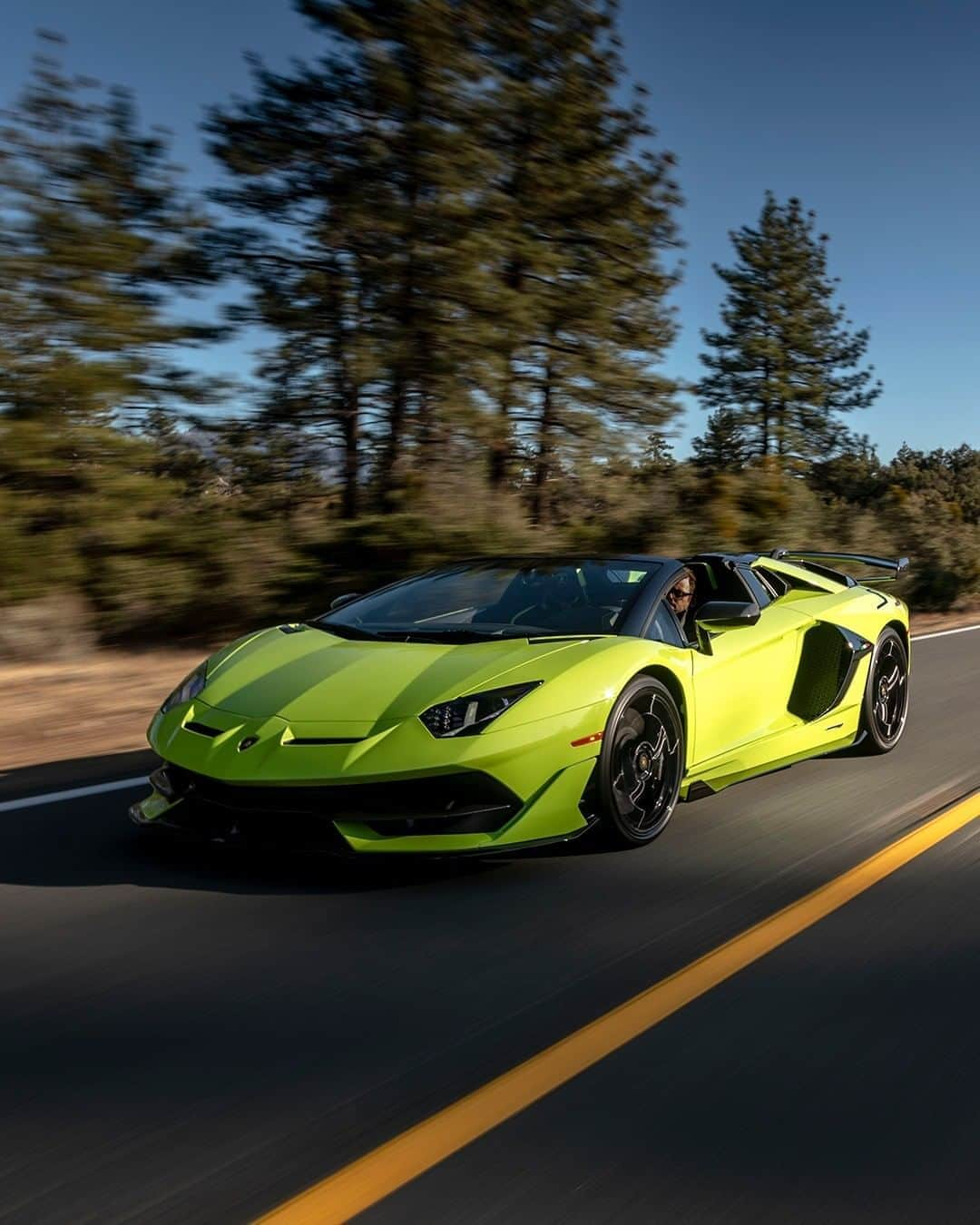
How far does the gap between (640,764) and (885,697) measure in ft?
8.93

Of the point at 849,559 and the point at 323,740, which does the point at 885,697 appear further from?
the point at 323,740

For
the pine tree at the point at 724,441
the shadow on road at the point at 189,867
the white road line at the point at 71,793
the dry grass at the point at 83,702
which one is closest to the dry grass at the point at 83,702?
the dry grass at the point at 83,702

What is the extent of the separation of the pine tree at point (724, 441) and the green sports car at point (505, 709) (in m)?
41.1

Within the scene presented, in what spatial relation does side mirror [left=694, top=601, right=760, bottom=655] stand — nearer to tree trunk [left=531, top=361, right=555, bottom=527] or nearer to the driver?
the driver

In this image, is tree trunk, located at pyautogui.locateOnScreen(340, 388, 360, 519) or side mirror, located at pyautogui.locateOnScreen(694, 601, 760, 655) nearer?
side mirror, located at pyautogui.locateOnScreen(694, 601, 760, 655)

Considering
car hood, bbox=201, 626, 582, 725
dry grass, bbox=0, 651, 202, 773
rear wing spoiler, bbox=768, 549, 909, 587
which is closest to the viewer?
car hood, bbox=201, 626, 582, 725

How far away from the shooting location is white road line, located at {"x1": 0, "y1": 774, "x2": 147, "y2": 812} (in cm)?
596

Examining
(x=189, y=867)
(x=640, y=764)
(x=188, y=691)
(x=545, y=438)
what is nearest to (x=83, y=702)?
(x=188, y=691)

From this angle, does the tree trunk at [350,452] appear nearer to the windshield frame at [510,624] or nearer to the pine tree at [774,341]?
the windshield frame at [510,624]

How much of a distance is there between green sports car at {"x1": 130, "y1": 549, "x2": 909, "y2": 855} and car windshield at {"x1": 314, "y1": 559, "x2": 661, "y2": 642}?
0.5 inches

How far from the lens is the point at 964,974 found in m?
3.87

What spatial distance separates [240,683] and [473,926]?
1480 millimetres

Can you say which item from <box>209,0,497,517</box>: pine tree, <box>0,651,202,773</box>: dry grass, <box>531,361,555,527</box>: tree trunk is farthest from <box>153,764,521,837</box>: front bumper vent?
<box>531,361,555,527</box>: tree trunk

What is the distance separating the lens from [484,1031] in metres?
3.37
